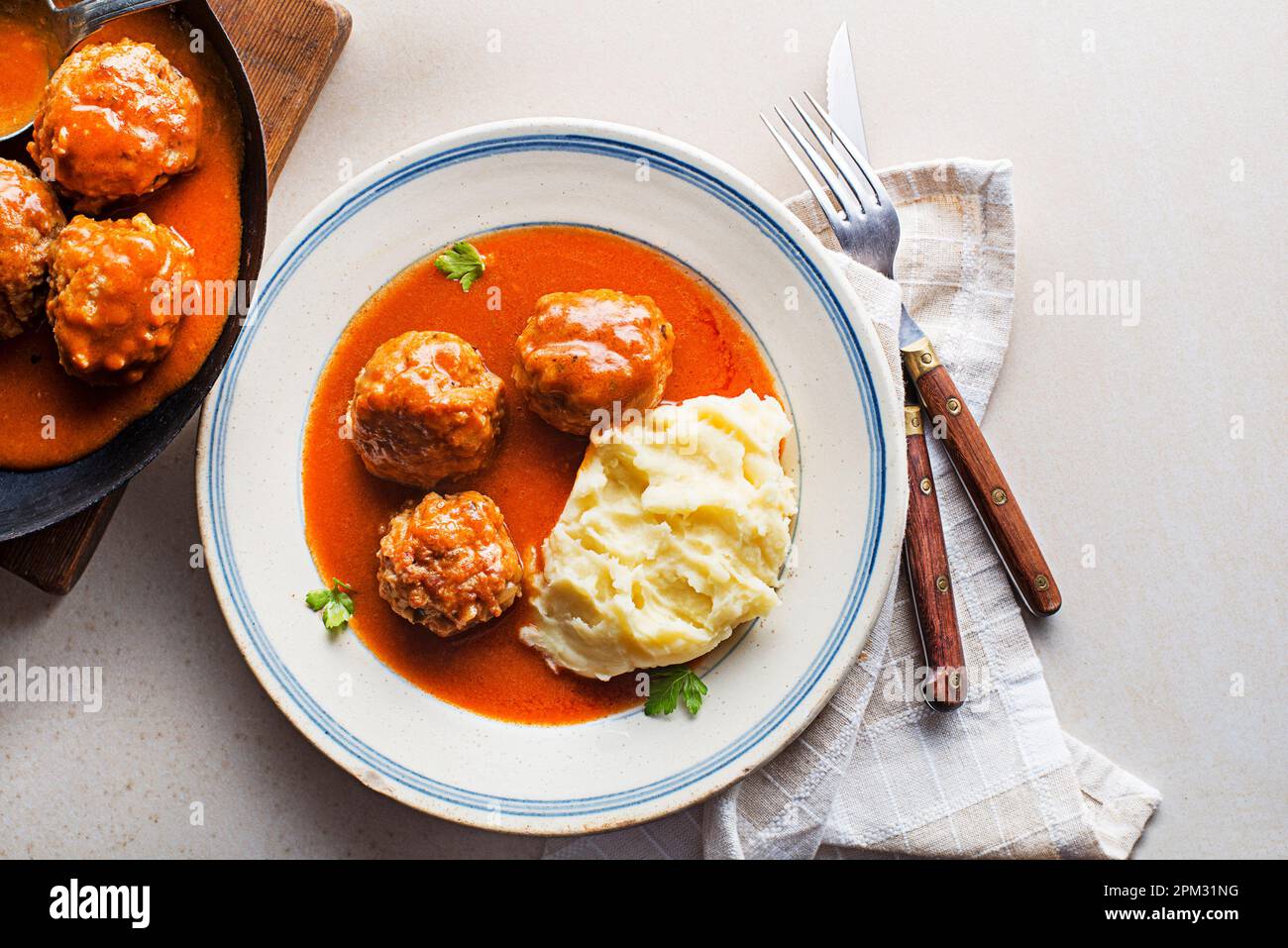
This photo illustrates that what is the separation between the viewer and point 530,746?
16.3ft

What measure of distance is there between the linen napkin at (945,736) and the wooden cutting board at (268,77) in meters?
2.68

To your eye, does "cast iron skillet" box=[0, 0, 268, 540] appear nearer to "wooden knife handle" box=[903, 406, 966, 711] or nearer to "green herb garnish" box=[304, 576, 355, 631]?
"green herb garnish" box=[304, 576, 355, 631]

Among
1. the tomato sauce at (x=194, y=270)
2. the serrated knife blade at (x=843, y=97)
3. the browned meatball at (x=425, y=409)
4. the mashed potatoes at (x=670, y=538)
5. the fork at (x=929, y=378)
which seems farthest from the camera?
the serrated knife blade at (x=843, y=97)

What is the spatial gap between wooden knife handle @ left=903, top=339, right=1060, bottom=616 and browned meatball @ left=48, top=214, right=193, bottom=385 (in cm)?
359

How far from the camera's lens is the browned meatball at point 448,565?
461 centimetres

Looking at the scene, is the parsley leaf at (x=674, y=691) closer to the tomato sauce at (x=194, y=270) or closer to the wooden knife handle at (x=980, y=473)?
the wooden knife handle at (x=980, y=473)

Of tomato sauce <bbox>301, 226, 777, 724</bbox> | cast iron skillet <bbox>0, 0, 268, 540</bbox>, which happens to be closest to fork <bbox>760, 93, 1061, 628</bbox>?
tomato sauce <bbox>301, 226, 777, 724</bbox>

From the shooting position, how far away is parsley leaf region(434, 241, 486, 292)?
16.9 feet

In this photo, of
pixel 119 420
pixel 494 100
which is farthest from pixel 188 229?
pixel 494 100

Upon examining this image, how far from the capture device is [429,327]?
16.9ft

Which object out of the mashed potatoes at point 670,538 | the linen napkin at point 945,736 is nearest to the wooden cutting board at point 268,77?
the mashed potatoes at point 670,538

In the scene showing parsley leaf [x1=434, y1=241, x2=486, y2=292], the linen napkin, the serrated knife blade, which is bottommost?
the linen napkin

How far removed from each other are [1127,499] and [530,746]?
3.57 meters

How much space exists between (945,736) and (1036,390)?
198cm
